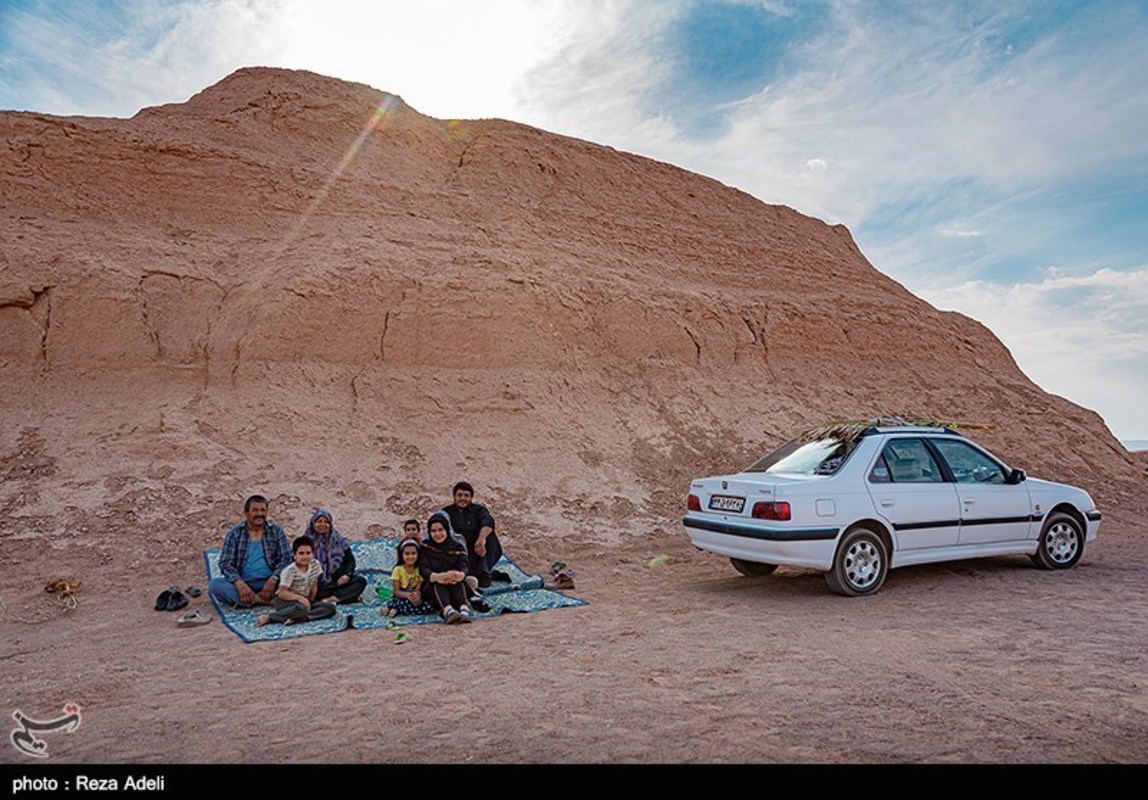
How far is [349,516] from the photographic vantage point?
35.6 ft

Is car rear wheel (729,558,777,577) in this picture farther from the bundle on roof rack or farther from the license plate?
the bundle on roof rack

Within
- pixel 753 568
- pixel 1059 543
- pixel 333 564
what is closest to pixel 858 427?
pixel 753 568

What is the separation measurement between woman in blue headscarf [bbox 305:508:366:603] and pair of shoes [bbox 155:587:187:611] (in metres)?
1.45


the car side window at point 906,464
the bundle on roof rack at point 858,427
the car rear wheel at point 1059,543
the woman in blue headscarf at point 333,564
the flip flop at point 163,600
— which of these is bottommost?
the flip flop at point 163,600

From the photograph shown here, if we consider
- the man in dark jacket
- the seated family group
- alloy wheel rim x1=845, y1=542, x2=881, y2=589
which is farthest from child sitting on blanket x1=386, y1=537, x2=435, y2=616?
alloy wheel rim x1=845, y1=542, x2=881, y2=589

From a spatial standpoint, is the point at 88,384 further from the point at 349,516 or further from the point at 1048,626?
the point at 1048,626

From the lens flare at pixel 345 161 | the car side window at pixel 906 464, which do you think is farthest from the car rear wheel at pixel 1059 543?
the lens flare at pixel 345 161

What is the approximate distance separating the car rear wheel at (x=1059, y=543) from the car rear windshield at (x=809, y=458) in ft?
Answer: 9.01

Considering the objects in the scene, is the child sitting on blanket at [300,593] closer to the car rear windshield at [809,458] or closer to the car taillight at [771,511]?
the car taillight at [771,511]

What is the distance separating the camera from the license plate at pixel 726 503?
286 inches

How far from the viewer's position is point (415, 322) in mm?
13828

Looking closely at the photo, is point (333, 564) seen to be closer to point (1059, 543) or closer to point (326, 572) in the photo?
point (326, 572)

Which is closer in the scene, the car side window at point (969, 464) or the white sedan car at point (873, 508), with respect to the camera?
the white sedan car at point (873, 508)

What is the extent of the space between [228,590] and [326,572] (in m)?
0.90
